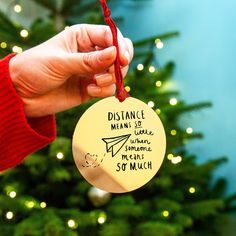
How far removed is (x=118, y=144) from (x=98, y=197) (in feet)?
2.48

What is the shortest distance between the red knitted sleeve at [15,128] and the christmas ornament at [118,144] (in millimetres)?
144

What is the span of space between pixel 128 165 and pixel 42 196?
0.86 metres

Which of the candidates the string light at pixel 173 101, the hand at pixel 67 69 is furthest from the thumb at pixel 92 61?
the string light at pixel 173 101

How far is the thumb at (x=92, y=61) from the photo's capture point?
22.2 inches

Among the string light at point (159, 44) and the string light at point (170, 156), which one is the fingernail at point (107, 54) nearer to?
the string light at point (170, 156)

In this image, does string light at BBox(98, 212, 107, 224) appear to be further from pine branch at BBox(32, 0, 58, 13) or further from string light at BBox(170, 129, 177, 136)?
pine branch at BBox(32, 0, 58, 13)

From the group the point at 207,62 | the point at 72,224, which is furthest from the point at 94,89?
the point at 207,62

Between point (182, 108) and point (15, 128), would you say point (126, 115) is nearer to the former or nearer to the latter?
point (15, 128)

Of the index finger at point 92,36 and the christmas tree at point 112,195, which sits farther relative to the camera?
the christmas tree at point 112,195

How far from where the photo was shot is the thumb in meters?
0.56

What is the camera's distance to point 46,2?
177 cm

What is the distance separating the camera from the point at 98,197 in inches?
51.2

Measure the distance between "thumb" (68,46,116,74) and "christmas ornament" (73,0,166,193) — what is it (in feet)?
0.04

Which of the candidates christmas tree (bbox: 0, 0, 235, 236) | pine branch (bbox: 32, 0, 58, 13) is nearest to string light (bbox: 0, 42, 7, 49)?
christmas tree (bbox: 0, 0, 235, 236)
